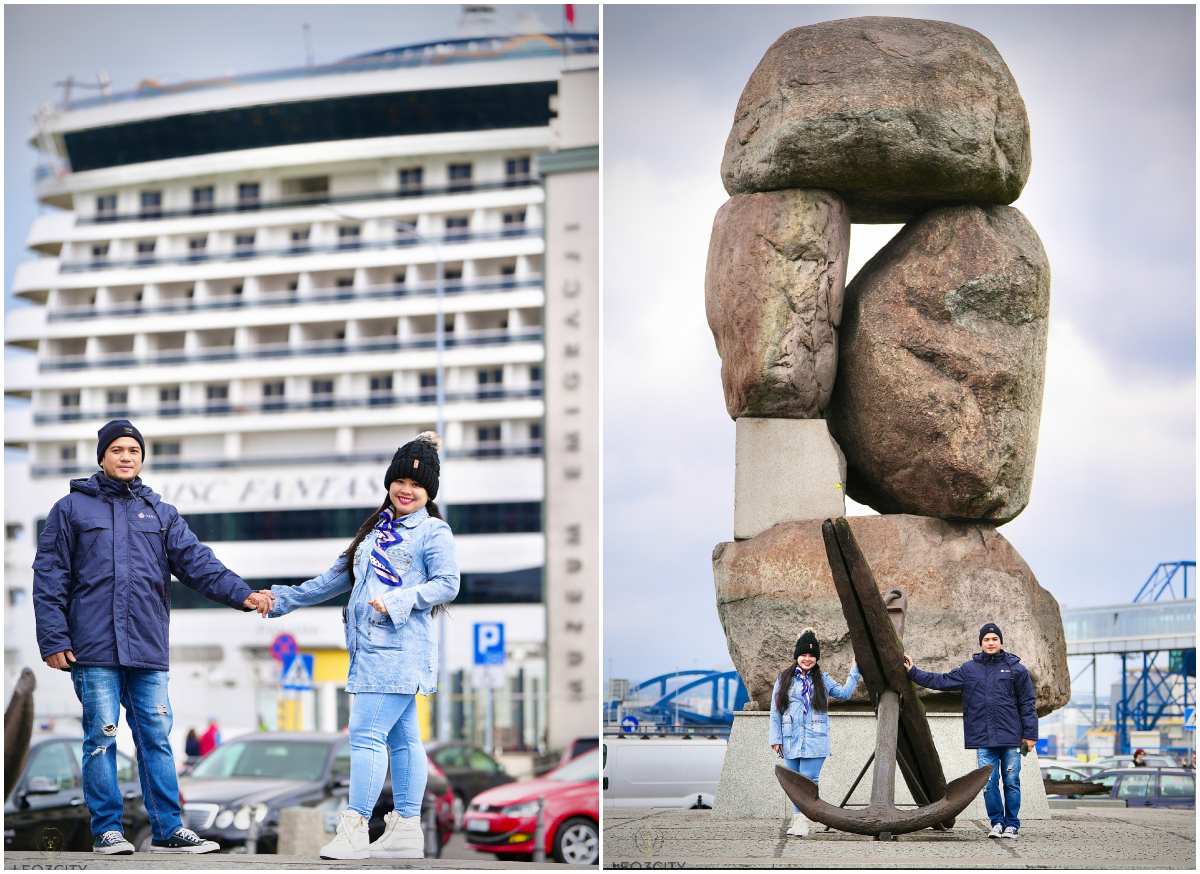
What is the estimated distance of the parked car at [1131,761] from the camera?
14.8 m

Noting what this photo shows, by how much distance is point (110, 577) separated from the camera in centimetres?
513

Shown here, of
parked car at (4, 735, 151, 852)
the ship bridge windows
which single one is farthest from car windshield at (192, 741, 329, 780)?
the ship bridge windows

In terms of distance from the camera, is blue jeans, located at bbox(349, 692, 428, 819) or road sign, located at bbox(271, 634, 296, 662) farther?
road sign, located at bbox(271, 634, 296, 662)

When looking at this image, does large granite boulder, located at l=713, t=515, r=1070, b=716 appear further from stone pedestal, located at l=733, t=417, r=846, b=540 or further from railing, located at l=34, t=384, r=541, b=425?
railing, located at l=34, t=384, r=541, b=425

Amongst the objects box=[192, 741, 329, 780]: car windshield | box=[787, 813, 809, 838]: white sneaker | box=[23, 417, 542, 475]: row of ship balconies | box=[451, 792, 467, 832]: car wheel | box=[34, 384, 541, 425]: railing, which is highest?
box=[34, 384, 541, 425]: railing

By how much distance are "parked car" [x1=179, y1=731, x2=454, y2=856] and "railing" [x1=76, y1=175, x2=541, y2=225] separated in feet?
144

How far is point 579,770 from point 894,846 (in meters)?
5.26

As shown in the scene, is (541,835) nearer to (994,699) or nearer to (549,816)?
(549,816)

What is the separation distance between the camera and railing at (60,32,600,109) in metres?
49.7

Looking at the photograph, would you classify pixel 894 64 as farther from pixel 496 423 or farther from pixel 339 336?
pixel 339 336

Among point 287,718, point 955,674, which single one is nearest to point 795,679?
point 955,674

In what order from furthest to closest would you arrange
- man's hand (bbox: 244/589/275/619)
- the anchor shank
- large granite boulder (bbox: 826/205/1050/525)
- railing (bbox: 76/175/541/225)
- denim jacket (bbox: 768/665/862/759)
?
1. railing (bbox: 76/175/541/225)
2. large granite boulder (bbox: 826/205/1050/525)
3. denim jacket (bbox: 768/665/862/759)
4. the anchor shank
5. man's hand (bbox: 244/589/275/619)

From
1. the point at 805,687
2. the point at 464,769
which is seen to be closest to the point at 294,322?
the point at 464,769

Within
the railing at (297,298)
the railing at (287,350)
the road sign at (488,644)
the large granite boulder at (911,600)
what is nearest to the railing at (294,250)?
the railing at (297,298)
